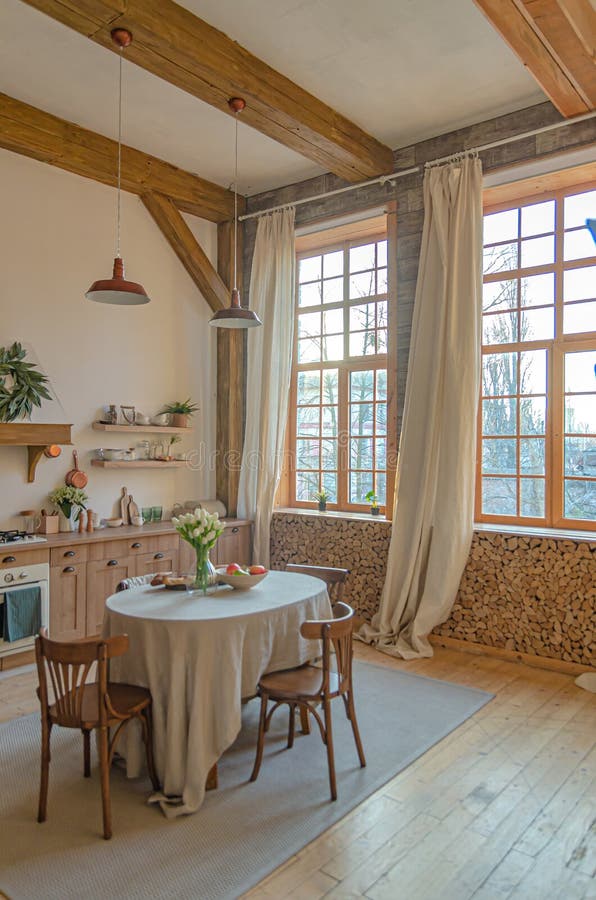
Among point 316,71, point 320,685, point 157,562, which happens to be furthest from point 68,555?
point 316,71

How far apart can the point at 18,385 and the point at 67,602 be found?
151 cm

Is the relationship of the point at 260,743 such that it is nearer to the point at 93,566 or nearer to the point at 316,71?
the point at 93,566

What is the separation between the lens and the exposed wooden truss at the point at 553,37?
10.0 feet

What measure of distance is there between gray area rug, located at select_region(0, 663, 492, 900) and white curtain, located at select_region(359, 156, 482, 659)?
108cm

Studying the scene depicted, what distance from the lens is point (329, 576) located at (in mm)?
3654

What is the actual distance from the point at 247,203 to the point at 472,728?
15.9 feet

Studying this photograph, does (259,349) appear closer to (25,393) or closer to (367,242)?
(367,242)

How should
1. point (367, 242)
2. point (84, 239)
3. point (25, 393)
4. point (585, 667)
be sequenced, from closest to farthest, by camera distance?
point (585, 667) → point (25, 393) → point (84, 239) → point (367, 242)

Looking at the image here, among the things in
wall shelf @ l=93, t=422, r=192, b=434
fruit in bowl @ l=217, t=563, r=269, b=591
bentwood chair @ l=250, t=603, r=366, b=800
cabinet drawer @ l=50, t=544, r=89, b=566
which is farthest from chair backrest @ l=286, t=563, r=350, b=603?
wall shelf @ l=93, t=422, r=192, b=434

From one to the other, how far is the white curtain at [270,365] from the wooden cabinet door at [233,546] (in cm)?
9

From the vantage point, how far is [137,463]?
5211 millimetres

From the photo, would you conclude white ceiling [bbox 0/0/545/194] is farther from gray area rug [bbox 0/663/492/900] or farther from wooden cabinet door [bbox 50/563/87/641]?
gray area rug [bbox 0/663/492/900]

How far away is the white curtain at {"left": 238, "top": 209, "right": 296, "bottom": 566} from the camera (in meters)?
5.61

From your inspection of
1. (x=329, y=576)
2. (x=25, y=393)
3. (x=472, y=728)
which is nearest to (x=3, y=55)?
(x=25, y=393)
